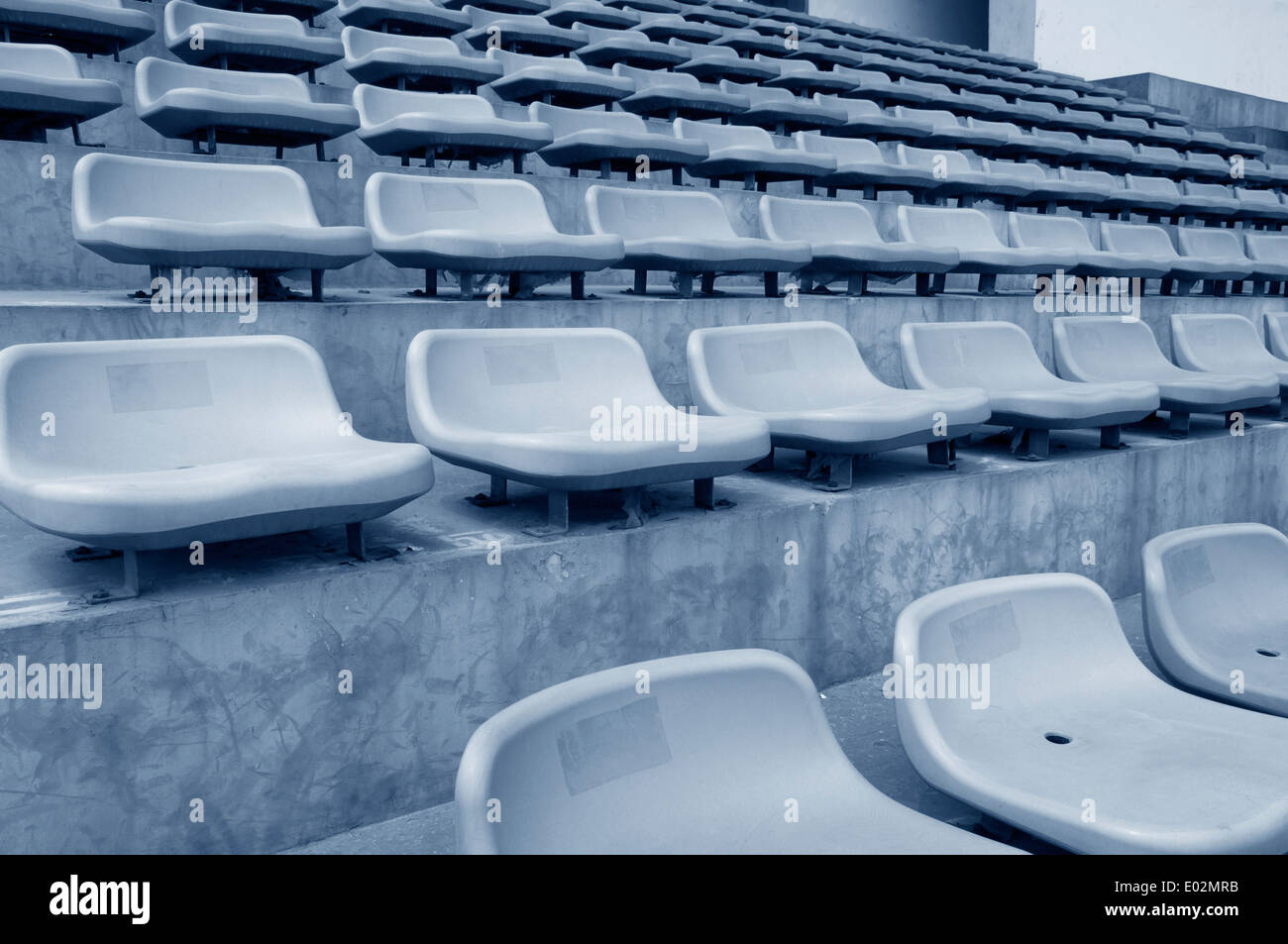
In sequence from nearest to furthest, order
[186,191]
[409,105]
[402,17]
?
[186,191] < [409,105] < [402,17]

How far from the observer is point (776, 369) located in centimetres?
190

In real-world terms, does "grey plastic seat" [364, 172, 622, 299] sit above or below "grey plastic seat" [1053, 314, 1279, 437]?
above

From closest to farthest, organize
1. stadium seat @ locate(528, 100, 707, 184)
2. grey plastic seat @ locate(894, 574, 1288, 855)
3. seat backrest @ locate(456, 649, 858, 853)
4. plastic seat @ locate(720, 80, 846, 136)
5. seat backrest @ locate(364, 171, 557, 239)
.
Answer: seat backrest @ locate(456, 649, 858, 853) < grey plastic seat @ locate(894, 574, 1288, 855) < seat backrest @ locate(364, 171, 557, 239) < stadium seat @ locate(528, 100, 707, 184) < plastic seat @ locate(720, 80, 846, 136)

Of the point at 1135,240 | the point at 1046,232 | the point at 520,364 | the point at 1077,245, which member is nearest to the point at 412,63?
the point at 520,364

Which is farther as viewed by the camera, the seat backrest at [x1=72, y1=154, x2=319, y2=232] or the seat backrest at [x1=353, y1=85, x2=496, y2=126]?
the seat backrest at [x1=353, y1=85, x2=496, y2=126]

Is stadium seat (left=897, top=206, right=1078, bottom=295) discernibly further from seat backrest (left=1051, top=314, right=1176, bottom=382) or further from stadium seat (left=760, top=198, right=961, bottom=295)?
seat backrest (left=1051, top=314, right=1176, bottom=382)

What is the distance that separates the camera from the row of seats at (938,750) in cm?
73

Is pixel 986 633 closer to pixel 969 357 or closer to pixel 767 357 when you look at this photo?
pixel 767 357

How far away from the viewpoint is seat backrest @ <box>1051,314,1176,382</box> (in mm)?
2533

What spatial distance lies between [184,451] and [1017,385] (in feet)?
5.50

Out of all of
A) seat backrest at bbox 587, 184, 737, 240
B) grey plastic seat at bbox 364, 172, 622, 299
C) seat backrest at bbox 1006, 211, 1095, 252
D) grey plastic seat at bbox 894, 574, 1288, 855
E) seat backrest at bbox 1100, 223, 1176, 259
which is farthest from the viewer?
seat backrest at bbox 1100, 223, 1176, 259

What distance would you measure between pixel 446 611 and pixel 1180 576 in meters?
0.98

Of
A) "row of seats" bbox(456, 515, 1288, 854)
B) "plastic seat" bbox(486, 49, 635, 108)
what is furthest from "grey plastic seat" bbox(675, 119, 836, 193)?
"row of seats" bbox(456, 515, 1288, 854)

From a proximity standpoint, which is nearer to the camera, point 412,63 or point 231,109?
point 231,109
